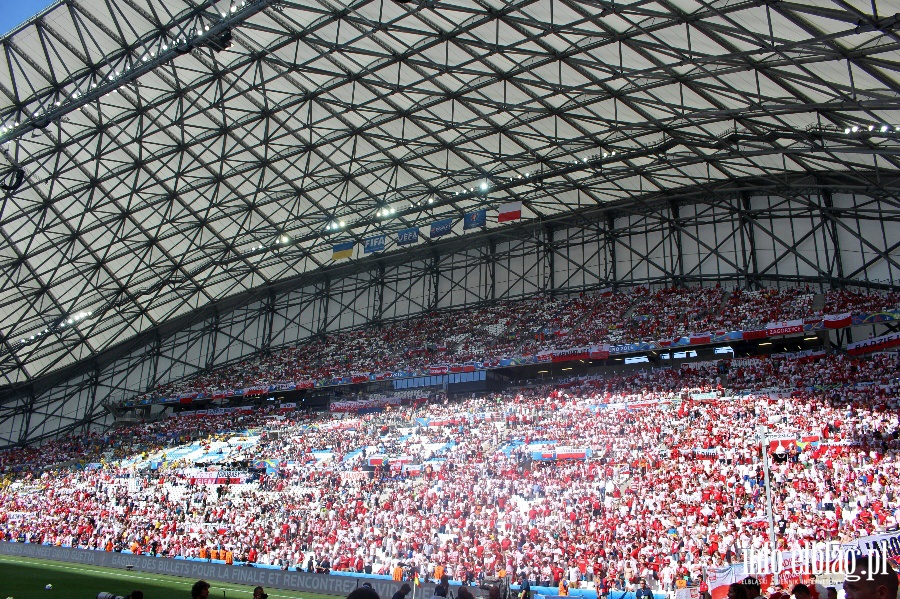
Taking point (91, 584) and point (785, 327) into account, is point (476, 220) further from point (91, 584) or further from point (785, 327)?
point (91, 584)

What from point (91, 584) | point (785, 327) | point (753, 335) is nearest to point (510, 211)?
point (753, 335)

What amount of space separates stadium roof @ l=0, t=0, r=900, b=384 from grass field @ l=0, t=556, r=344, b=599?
→ 70.2ft

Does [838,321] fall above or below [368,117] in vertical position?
below

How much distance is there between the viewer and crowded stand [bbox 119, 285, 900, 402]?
Result: 134ft

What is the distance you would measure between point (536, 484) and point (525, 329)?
2011 cm

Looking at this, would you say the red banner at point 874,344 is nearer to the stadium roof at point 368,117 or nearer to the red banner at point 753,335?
the red banner at point 753,335

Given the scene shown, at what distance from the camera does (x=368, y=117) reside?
3919 cm

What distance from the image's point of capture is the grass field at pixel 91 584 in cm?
2131

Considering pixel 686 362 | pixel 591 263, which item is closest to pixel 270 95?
pixel 591 263

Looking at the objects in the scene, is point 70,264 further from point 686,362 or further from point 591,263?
point 686,362

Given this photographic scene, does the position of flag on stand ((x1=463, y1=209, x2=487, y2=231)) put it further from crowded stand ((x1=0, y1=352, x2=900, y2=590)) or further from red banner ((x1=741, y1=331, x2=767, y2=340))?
red banner ((x1=741, y1=331, x2=767, y2=340))

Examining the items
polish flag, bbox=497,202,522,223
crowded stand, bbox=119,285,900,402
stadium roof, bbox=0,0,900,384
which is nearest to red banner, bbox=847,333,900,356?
crowded stand, bbox=119,285,900,402

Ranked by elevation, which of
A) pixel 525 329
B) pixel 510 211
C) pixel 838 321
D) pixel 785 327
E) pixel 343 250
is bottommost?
pixel 838 321

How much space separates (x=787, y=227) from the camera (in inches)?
1731
